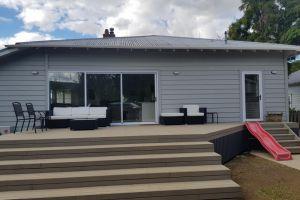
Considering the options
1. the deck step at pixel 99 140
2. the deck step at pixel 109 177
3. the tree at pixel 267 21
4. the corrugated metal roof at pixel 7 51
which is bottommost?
the deck step at pixel 109 177

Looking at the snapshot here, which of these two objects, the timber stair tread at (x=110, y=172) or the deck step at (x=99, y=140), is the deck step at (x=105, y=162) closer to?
the timber stair tread at (x=110, y=172)

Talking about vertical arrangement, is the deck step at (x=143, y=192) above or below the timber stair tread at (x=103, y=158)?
below

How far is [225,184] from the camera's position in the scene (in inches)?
198

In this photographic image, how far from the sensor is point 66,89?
983 centimetres

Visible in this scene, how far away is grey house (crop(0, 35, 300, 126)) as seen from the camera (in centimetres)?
956

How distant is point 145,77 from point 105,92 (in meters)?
1.36

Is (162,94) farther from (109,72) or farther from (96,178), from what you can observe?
(96,178)

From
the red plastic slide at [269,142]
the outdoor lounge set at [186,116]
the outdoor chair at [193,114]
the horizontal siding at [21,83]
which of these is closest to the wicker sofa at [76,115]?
the horizontal siding at [21,83]

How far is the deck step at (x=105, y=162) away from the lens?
5.34 meters

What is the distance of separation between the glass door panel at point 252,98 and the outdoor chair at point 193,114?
172 centimetres

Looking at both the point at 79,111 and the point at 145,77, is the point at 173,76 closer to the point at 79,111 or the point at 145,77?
the point at 145,77

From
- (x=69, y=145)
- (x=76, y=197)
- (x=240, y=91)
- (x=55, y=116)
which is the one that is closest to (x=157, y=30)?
(x=240, y=91)

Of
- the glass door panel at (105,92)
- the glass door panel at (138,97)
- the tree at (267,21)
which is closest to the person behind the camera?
the glass door panel at (105,92)

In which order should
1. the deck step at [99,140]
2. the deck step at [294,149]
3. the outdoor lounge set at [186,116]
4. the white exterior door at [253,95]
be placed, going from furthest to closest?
the white exterior door at [253,95], the outdoor lounge set at [186,116], the deck step at [294,149], the deck step at [99,140]
